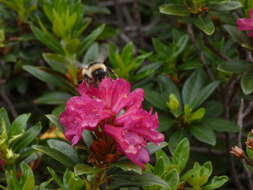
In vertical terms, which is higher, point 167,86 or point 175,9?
point 175,9

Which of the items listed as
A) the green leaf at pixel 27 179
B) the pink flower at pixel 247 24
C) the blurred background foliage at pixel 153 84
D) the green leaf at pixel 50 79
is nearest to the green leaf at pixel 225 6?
the blurred background foliage at pixel 153 84

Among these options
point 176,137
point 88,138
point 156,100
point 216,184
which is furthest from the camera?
point 156,100

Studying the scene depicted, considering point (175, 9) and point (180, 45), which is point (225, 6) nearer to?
point (175, 9)

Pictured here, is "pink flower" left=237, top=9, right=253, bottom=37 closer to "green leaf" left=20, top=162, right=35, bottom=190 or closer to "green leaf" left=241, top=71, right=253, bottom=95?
"green leaf" left=241, top=71, right=253, bottom=95

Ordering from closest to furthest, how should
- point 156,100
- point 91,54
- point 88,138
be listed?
point 88,138 → point 156,100 → point 91,54

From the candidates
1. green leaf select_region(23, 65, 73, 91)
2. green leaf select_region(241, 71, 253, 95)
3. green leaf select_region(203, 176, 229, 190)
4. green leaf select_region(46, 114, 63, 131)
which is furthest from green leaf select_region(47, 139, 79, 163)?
green leaf select_region(241, 71, 253, 95)

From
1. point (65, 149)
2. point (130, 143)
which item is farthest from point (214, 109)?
point (130, 143)

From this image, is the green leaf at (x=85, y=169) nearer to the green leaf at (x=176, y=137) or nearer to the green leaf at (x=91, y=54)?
the green leaf at (x=176, y=137)

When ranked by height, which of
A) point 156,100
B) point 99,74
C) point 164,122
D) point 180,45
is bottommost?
point 164,122
